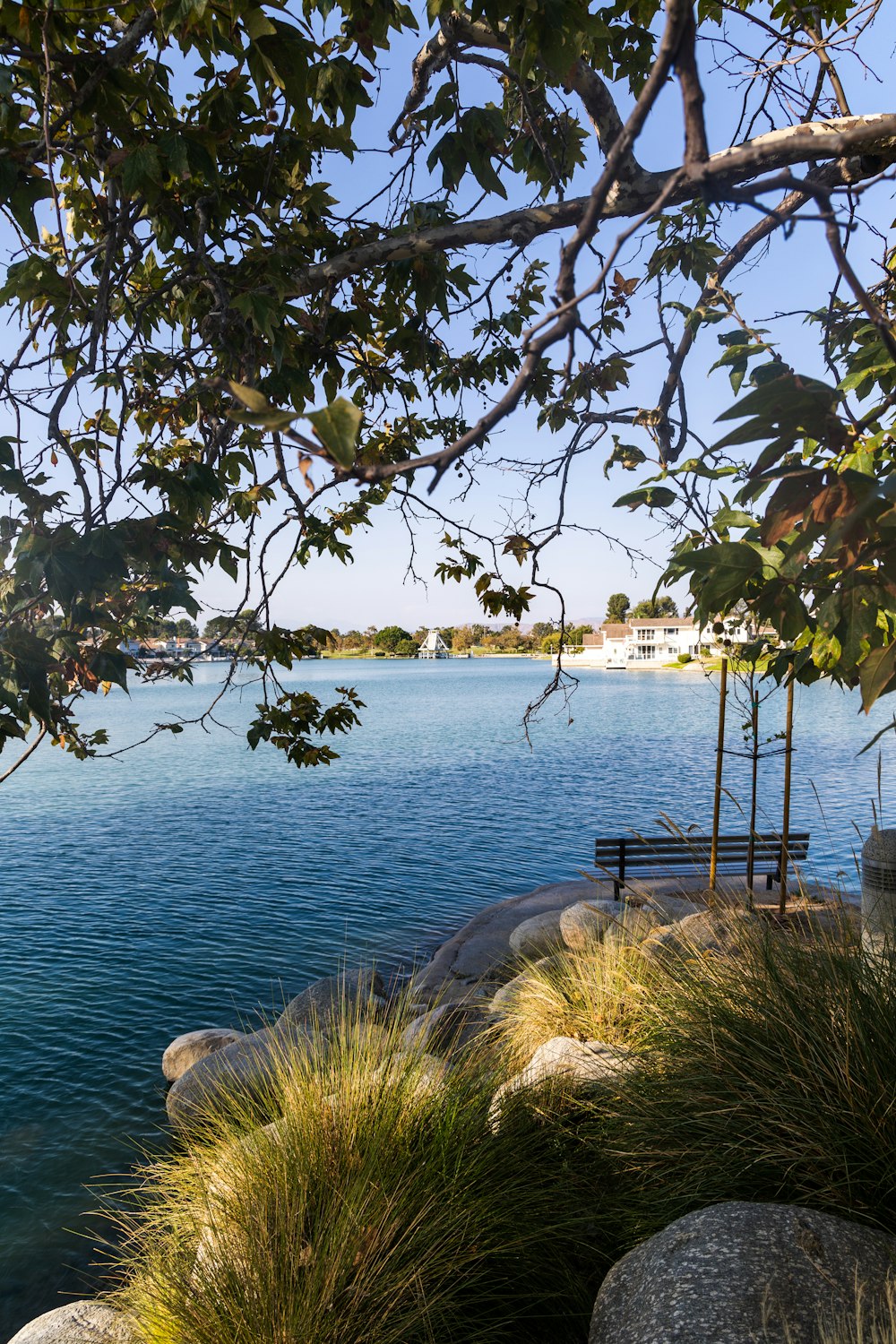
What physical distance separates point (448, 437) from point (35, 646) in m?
3.04

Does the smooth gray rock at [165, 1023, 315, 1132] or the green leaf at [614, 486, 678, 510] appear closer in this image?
the green leaf at [614, 486, 678, 510]

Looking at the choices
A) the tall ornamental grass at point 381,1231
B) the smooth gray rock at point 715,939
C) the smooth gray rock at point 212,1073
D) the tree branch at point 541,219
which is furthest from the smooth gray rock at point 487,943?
the tree branch at point 541,219

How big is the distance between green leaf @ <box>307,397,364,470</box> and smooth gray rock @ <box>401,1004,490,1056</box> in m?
3.24

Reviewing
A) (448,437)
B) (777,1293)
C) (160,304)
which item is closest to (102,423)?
(160,304)

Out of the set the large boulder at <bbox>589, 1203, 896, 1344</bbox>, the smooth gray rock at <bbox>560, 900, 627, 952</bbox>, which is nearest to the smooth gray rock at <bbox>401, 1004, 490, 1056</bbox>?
the smooth gray rock at <bbox>560, 900, 627, 952</bbox>

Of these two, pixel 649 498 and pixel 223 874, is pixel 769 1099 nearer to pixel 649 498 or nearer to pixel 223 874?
pixel 649 498

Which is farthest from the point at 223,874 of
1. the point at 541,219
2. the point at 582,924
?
the point at 541,219

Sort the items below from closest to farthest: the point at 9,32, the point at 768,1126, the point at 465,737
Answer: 1. the point at 9,32
2. the point at 768,1126
3. the point at 465,737

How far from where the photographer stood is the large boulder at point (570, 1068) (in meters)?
3.05

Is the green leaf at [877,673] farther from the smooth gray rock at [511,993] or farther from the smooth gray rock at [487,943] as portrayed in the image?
the smooth gray rock at [487,943]

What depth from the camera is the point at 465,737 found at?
33.2 meters

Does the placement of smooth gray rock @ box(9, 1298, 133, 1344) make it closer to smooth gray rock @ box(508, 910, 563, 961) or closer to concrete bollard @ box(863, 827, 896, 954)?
concrete bollard @ box(863, 827, 896, 954)

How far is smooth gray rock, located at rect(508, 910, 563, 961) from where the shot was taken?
7652mm

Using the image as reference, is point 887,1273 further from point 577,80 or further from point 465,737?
point 465,737
